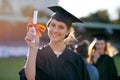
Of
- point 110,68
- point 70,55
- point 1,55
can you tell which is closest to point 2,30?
point 1,55

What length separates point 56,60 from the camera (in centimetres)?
627

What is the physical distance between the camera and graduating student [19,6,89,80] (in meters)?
5.95

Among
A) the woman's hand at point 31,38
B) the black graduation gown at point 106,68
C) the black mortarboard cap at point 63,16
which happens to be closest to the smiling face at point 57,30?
the black mortarboard cap at point 63,16

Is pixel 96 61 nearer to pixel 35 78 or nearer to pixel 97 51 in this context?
pixel 97 51

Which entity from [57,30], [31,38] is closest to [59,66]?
[57,30]

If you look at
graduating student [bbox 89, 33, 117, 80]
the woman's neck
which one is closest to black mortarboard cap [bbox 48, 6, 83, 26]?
the woman's neck

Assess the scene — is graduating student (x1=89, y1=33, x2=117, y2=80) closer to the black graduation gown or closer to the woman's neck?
the black graduation gown

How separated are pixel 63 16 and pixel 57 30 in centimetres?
53

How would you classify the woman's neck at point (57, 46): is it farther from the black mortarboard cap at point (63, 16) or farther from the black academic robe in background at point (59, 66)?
the black mortarboard cap at point (63, 16)

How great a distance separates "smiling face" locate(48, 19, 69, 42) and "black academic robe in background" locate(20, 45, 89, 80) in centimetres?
22

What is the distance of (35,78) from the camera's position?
5.89 metres

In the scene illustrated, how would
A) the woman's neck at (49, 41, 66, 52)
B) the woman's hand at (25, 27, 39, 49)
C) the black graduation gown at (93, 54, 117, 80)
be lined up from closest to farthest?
the woman's hand at (25, 27, 39, 49) → the woman's neck at (49, 41, 66, 52) → the black graduation gown at (93, 54, 117, 80)

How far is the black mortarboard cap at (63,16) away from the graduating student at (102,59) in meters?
3.12

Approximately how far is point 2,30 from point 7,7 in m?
3.03
